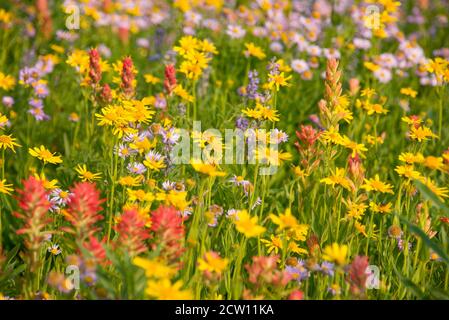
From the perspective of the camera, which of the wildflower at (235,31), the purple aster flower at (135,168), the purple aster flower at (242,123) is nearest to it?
the purple aster flower at (135,168)

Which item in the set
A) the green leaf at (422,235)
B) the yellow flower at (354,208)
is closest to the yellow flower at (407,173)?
the yellow flower at (354,208)

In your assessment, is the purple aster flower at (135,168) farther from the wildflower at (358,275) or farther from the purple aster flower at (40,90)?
the purple aster flower at (40,90)

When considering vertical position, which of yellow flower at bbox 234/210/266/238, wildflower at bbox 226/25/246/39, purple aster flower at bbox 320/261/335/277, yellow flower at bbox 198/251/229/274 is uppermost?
wildflower at bbox 226/25/246/39

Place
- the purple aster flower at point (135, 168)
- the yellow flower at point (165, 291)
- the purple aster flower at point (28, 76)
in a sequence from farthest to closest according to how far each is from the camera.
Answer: the purple aster flower at point (28, 76) < the purple aster flower at point (135, 168) < the yellow flower at point (165, 291)

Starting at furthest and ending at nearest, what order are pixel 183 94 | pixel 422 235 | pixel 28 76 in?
pixel 28 76
pixel 183 94
pixel 422 235

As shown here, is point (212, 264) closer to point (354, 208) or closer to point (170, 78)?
point (354, 208)

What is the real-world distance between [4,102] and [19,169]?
25.5 inches

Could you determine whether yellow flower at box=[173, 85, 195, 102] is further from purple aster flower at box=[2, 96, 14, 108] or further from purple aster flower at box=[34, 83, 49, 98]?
purple aster flower at box=[2, 96, 14, 108]

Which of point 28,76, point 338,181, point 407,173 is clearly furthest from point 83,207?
point 28,76

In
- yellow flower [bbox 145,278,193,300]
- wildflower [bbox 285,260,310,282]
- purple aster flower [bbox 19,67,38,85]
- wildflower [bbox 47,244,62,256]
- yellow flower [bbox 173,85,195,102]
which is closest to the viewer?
yellow flower [bbox 145,278,193,300]

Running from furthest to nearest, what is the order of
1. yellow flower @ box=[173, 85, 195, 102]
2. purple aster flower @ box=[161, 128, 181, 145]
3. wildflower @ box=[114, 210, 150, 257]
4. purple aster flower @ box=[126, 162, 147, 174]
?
yellow flower @ box=[173, 85, 195, 102], purple aster flower @ box=[161, 128, 181, 145], purple aster flower @ box=[126, 162, 147, 174], wildflower @ box=[114, 210, 150, 257]

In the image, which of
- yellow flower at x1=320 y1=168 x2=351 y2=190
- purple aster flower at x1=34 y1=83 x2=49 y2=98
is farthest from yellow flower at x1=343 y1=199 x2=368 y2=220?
purple aster flower at x1=34 y1=83 x2=49 y2=98

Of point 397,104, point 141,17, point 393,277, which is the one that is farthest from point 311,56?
point 393,277

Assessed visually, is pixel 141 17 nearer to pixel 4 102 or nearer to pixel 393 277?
pixel 4 102
